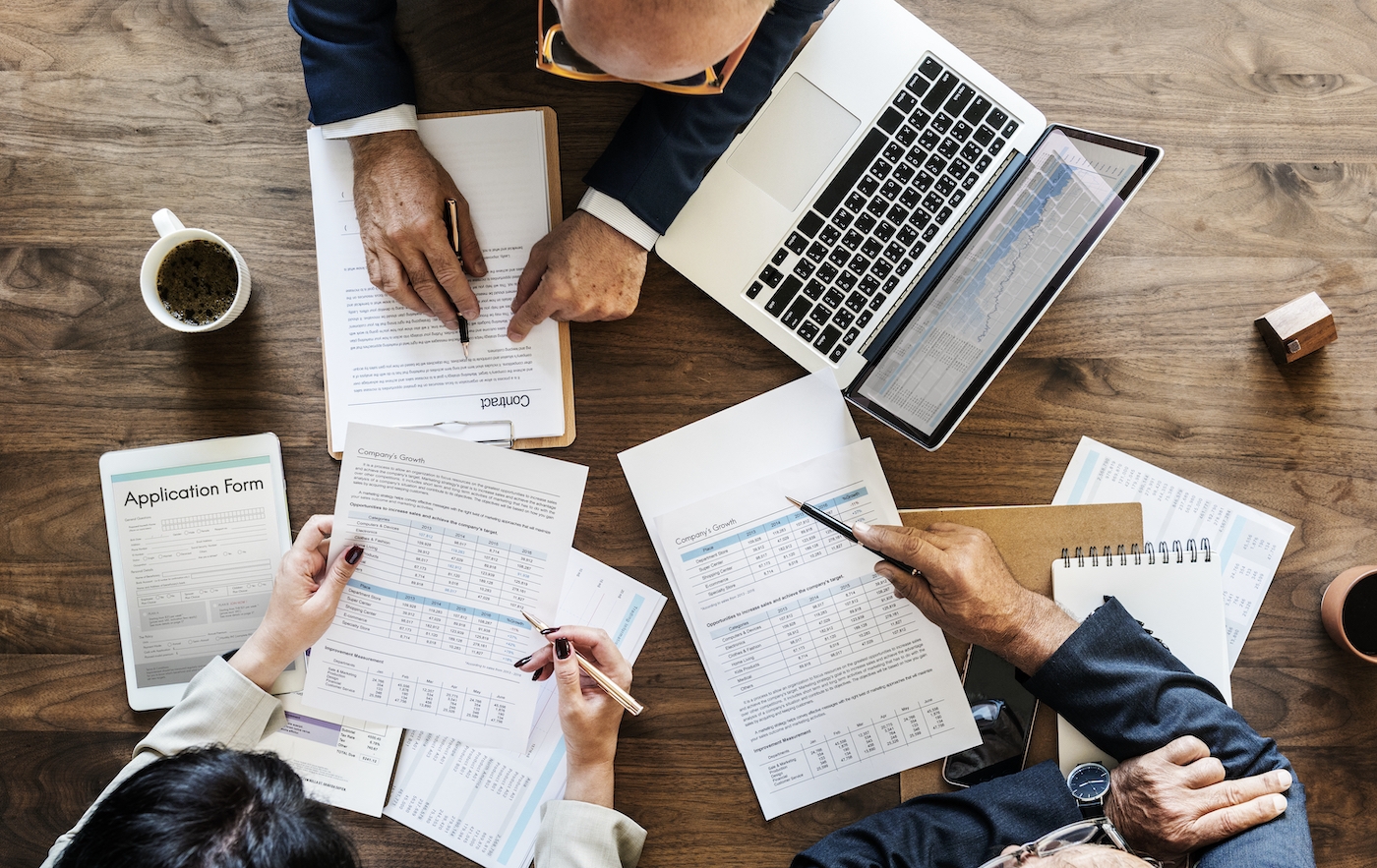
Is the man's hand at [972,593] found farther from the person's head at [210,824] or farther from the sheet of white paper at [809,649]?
the person's head at [210,824]

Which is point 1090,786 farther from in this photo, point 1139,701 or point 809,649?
point 809,649

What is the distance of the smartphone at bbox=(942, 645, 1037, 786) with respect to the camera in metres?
1.26

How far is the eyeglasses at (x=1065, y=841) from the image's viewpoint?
1.14 m

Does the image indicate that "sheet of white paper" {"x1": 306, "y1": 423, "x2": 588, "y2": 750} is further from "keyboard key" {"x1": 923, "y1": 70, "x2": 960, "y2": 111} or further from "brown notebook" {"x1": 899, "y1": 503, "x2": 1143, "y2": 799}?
"keyboard key" {"x1": 923, "y1": 70, "x2": 960, "y2": 111}

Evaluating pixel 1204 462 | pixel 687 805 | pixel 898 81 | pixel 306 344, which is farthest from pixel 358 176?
pixel 1204 462

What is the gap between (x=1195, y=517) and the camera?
129cm

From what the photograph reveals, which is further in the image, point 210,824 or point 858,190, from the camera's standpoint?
point 858,190

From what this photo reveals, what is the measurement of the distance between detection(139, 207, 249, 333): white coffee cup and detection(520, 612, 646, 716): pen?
634 mm

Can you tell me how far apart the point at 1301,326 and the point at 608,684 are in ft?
3.86

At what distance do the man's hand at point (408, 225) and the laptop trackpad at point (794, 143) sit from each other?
1.44ft

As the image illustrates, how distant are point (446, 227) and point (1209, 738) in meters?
1.33

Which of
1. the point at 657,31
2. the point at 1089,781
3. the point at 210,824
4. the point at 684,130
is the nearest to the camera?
the point at 657,31

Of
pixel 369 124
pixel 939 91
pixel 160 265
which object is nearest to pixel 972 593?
pixel 939 91

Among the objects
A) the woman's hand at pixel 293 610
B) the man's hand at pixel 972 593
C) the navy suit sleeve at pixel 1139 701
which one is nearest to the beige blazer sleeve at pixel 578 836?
the woman's hand at pixel 293 610
